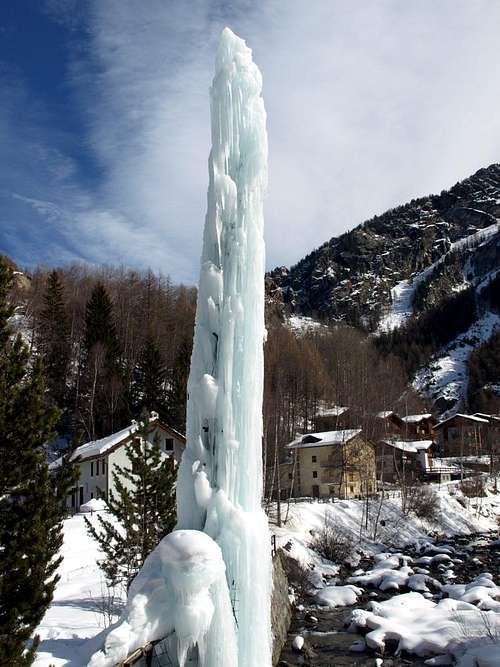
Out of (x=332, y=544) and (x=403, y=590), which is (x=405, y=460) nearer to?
(x=332, y=544)

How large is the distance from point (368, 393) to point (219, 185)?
127ft

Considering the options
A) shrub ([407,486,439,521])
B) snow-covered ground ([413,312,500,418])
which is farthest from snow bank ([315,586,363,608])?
snow-covered ground ([413,312,500,418])

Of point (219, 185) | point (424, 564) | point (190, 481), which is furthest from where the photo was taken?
point (424, 564)

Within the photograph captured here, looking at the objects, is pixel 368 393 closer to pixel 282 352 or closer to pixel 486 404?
pixel 282 352

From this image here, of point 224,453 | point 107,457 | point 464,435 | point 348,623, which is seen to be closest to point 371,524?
point 348,623

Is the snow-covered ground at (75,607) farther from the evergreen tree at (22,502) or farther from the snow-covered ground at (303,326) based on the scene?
the snow-covered ground at (303,326)

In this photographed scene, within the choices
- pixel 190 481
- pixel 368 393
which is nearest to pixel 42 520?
pixel 190 481

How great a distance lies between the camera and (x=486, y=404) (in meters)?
72.1

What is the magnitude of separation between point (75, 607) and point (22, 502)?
26.2 feet

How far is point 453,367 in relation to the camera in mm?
94938

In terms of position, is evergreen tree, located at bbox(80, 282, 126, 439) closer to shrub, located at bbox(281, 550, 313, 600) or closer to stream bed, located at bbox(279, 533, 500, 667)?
shrub, located at bbox(281, 550, 313, 600)

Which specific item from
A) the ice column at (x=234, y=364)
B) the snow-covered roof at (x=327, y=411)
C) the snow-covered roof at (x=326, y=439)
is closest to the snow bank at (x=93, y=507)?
the snow-covered roof at (x=326, y=439)

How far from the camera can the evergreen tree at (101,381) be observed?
3878cm

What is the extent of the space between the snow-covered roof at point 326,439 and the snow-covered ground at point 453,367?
47.3 metres
